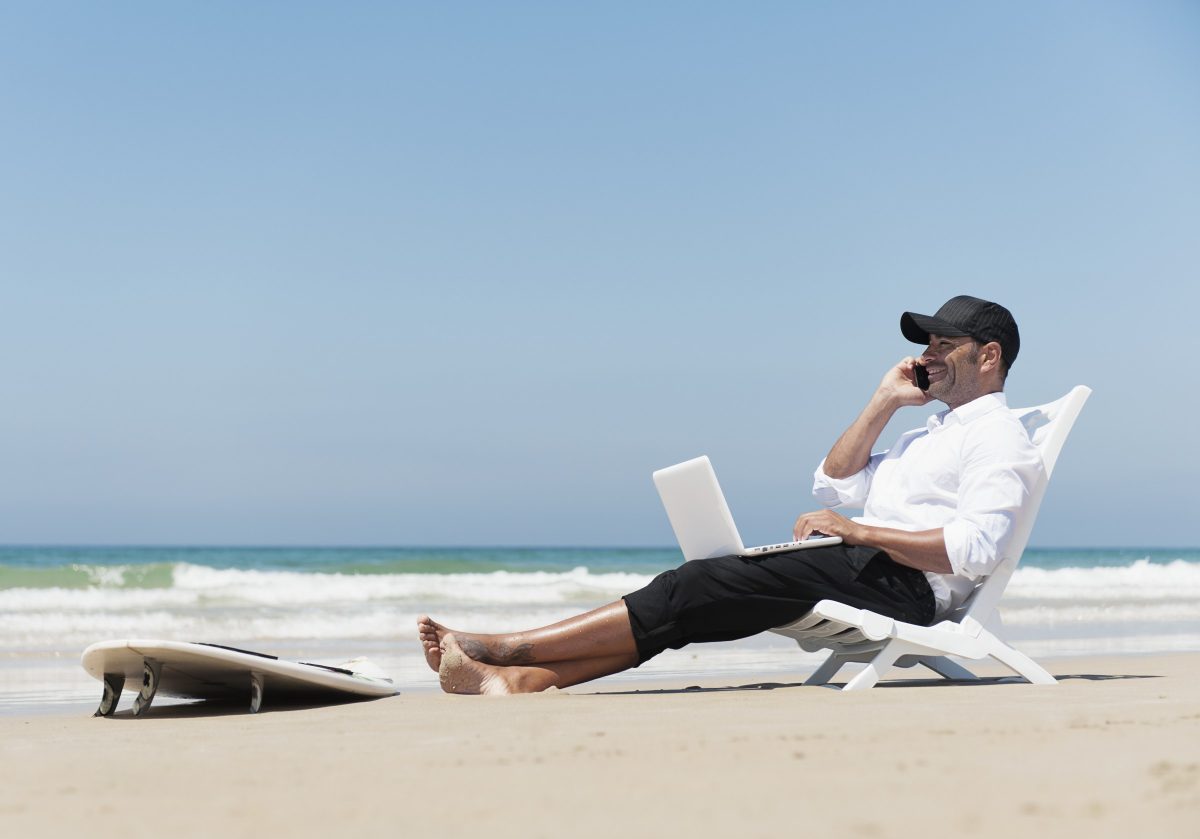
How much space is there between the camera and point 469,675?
4.68 meters

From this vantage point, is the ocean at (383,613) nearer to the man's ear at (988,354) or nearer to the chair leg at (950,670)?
the chair leg at (950,670)

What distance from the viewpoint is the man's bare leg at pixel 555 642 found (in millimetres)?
4629

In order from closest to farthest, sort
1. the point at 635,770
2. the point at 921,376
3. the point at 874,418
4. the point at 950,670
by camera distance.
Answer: the point at 635,770 < the point at 921,376 < the point at 874,418 < the point at 950,670

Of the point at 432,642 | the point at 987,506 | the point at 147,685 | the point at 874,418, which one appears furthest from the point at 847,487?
the point at 147,685

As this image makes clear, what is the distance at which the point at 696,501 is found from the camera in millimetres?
4594

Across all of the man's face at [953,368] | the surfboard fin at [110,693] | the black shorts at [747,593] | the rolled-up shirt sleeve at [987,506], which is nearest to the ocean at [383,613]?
the surfboard fin at [110,693]

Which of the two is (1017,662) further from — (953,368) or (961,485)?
(953,368)

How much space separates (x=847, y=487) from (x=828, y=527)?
21.9 inches

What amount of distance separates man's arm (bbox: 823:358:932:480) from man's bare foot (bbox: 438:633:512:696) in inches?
67.0

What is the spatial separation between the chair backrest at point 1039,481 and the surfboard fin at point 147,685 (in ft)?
10.1

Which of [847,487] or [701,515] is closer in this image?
[701,515]

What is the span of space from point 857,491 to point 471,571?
21835 millimetres

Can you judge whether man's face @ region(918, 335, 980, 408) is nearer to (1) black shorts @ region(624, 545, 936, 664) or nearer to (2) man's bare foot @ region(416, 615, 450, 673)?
(1) black shorts @ region(624, 545, 936, 664)

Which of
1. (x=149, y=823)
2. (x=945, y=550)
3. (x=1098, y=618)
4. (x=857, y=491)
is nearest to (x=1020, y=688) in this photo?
(x=945, y=550)
